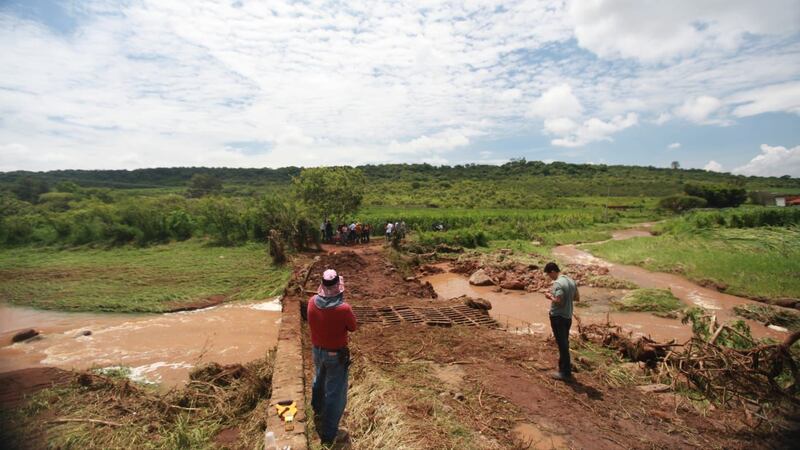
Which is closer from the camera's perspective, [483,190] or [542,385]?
[542,385]

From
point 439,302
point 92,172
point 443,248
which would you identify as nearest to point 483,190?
point 443,248

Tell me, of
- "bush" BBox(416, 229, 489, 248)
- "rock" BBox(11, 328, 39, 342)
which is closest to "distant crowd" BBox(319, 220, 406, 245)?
"bush" BBox(416, 229, 489, 248)

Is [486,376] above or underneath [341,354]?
underneath

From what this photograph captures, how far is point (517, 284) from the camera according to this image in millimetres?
14633

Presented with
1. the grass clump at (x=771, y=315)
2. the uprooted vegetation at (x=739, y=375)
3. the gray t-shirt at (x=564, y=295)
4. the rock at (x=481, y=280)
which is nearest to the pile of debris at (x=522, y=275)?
the rock at (x=481, y=280)

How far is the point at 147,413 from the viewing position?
528 centimetres

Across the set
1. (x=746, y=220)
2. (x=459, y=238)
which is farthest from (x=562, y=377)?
(x=746, y=220)

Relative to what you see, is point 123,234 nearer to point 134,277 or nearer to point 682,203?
point 134,277

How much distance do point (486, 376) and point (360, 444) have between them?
2.45 meters

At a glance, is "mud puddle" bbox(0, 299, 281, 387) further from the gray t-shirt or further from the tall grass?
the tall grass

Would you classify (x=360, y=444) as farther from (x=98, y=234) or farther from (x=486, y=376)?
(x=98, y=234)

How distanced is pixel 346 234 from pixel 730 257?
59.5ft

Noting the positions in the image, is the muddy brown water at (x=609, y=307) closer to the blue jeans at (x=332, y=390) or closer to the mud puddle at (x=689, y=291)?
the mud puddle at (x=689, y=291)

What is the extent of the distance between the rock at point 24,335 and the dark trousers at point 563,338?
12.3 metres
